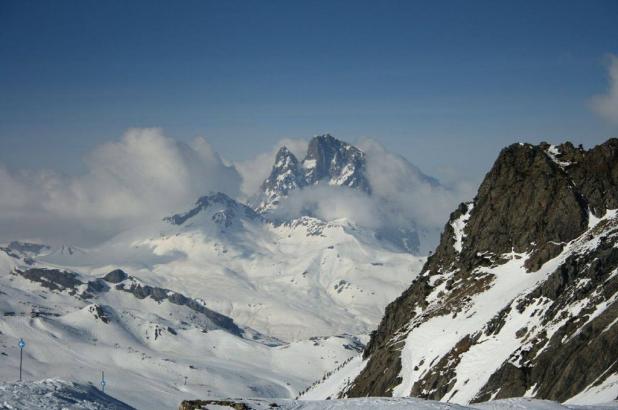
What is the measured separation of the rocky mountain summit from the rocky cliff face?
27cm

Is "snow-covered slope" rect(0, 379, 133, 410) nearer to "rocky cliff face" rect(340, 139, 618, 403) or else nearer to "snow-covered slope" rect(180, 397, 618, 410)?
"snow-covered slope" rect(180, 397, 618, 410)

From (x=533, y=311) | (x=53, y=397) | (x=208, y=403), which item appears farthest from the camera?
(x=533, y=311)

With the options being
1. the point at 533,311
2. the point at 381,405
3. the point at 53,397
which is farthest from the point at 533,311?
the point at 53,397

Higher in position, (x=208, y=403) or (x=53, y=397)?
(x=208, y=403)

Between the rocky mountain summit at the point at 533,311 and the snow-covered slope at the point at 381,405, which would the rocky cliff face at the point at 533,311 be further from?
the snow-covered slope at the point at 381,405

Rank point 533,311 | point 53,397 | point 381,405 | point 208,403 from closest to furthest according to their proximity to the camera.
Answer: point 53,397 → point 208,403 → point 381,405 → point 533,311

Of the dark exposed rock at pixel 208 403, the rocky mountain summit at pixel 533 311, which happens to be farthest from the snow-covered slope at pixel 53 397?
the rocky mountain summit at pixel 533 311

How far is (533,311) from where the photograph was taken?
487ft

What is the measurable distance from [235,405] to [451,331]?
105 metres

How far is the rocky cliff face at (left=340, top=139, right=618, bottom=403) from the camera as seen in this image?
122m

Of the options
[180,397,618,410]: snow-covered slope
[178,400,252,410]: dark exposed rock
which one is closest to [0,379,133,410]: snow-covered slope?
[178,400,252,410]: dark exposed rock

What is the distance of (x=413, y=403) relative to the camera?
7431 cm

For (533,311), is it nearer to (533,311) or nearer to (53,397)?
(533,311)

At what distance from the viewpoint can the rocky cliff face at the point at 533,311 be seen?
121625mm
